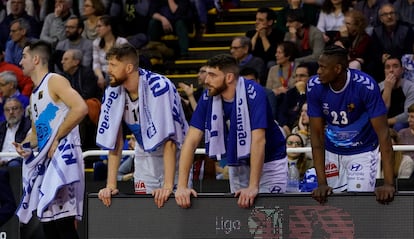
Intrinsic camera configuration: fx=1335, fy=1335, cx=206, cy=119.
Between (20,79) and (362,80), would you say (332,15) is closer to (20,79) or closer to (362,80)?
(20,79)

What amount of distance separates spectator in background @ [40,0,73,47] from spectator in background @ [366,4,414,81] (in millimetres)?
4773

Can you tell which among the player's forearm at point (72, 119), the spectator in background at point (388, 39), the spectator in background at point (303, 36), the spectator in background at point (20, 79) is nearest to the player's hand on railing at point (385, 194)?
the player's forearm at point (72, 119)

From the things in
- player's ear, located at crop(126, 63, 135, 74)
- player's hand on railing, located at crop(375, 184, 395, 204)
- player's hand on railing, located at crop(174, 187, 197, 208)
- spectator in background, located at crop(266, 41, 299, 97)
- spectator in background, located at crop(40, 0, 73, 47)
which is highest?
spectator in background, located at crop(40, 0, 73, 47)

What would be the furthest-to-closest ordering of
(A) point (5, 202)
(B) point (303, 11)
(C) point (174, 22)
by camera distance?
1. (C) point (174, 22)
2. (B) point (303, 11)
3. (A) point (5, 202)

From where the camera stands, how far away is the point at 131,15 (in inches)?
725

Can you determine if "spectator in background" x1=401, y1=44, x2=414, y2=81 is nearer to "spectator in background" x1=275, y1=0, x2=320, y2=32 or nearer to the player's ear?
"spectator in background" x1=275, y1=0, x2=320, y2=32

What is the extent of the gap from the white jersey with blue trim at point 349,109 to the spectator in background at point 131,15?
25.1 ft

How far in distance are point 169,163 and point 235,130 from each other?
0.60 metres

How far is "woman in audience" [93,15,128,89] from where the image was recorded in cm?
1719

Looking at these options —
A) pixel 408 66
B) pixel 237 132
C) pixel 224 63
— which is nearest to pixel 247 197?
pixel 237 132

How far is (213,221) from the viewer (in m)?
10.2

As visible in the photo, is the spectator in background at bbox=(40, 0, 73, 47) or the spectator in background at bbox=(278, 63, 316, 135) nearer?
the spectator in background at bbox=(278, 63, 316, 135)

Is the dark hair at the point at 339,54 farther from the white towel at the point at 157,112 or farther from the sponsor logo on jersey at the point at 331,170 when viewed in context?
the white towel at the point at 157,112

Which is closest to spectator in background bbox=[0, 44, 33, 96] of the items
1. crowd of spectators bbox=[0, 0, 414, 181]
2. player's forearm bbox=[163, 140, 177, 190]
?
crowd of spectators bbox=[0, 0, 414, 181]
